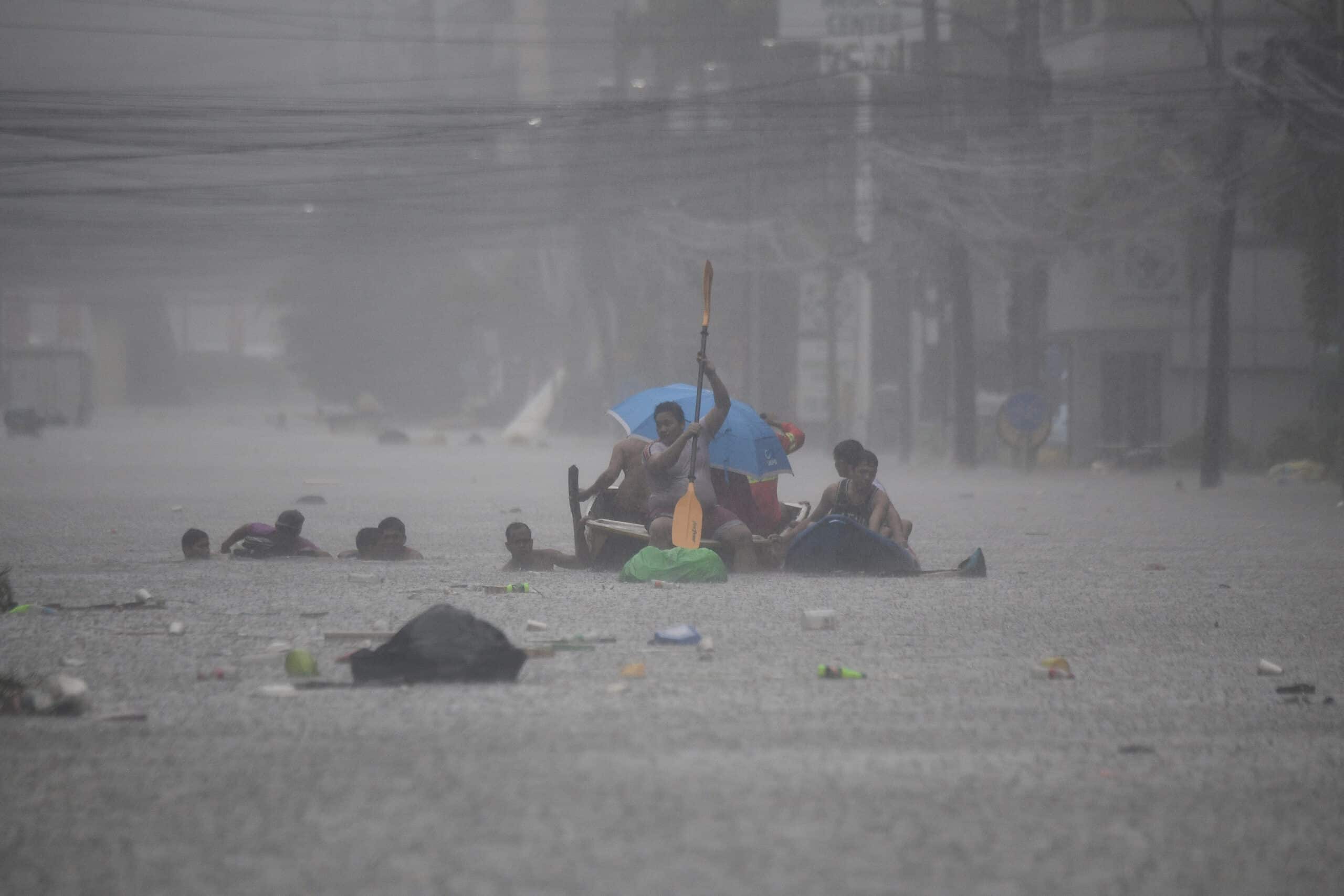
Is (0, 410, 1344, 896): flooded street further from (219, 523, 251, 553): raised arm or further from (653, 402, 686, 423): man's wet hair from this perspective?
(653, 402, 686, 423): man's wet hair

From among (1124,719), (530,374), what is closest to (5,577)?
(1124,719)

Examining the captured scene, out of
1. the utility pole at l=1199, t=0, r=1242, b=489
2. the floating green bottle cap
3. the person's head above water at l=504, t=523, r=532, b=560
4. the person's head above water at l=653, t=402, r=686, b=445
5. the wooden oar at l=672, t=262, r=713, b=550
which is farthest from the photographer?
the utility pole at l=1199, t=0, r=1242, b=489

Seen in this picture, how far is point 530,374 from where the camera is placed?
84.9 metres

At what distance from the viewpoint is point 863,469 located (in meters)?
13.1

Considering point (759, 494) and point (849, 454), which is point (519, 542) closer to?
point (759, 494)

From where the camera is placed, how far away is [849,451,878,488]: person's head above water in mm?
13039

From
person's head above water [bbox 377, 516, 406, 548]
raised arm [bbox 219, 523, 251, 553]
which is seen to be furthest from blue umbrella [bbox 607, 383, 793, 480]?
raised arm [bbox 219, 523, 251, 553]

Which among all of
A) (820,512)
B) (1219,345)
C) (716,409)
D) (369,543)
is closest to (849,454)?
(820,512)

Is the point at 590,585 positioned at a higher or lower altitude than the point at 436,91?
lower

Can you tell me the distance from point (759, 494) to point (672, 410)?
1370 mm

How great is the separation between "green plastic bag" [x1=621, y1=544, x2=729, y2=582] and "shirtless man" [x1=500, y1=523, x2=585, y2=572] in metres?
1.15

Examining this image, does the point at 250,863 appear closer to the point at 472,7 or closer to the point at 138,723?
the point at 138,723

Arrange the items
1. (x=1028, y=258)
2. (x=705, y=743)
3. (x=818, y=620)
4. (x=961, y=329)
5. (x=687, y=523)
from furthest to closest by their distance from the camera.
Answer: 1. (x=1028, y=258)
2. (x=961, y=329)
3. (x=687, y=523)
4. (x=818, y=620)
5. (x=705, y=743)

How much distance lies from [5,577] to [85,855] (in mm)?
6389
